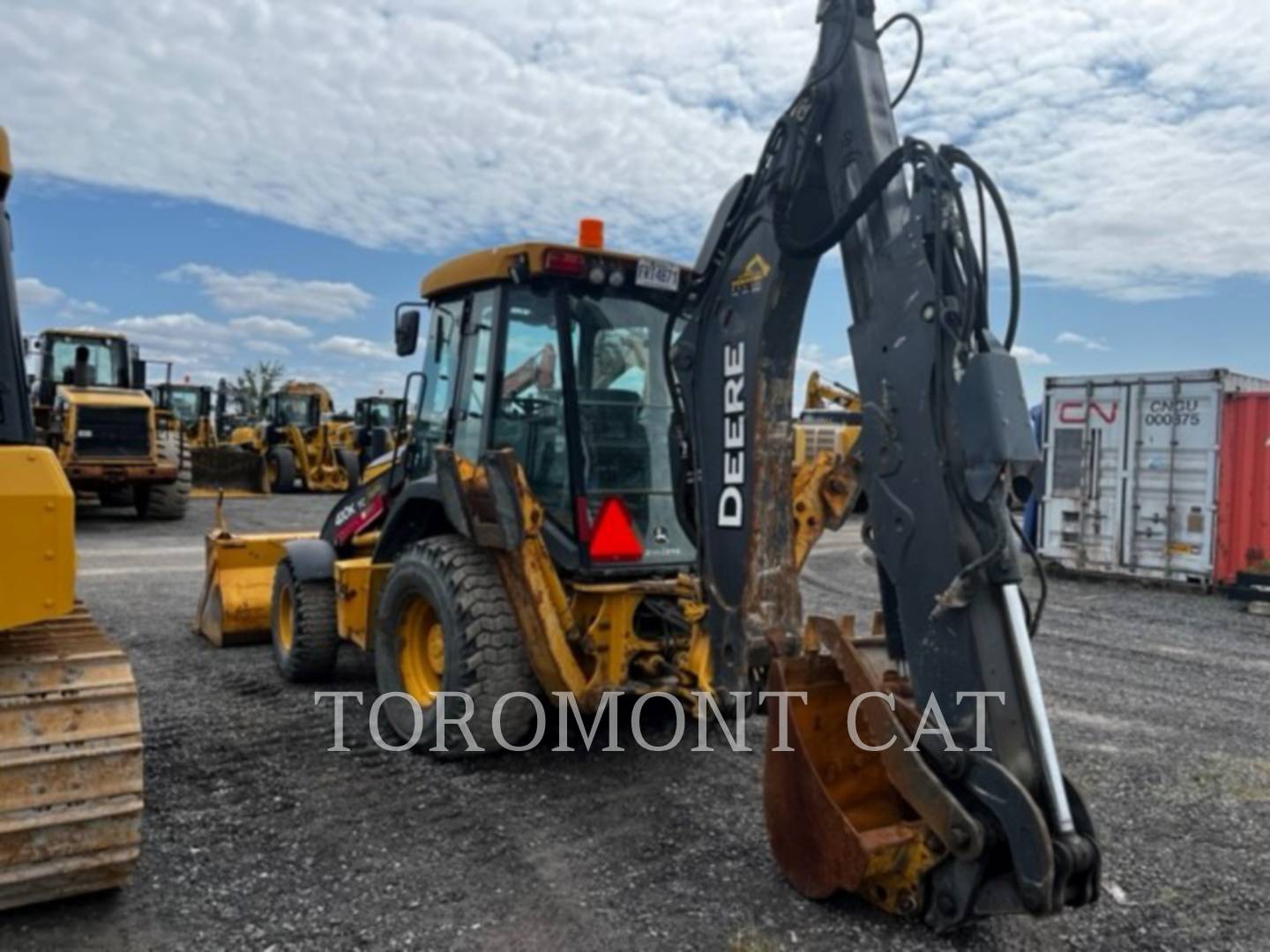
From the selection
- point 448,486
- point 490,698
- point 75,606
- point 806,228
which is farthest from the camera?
point 448,486

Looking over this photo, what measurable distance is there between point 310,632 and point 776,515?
136 inches

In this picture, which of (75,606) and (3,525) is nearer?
(3,525)

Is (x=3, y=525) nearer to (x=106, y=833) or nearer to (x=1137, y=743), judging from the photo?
(x=106, y=833)

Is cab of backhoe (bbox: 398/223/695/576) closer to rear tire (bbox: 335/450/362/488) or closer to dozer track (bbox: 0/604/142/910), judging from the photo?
dozer track (bbox: 0/604/142/910)

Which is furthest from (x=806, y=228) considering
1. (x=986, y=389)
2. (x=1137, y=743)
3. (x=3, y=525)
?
(x=1137, y=743)

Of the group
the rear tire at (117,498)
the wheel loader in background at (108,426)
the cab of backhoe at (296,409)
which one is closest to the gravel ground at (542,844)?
the wheel loader in background at (108,426)

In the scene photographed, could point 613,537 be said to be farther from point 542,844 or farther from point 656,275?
point 542,844

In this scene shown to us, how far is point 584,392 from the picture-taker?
15.8 feet

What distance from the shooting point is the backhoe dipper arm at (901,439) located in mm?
2838

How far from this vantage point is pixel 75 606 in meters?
3.87

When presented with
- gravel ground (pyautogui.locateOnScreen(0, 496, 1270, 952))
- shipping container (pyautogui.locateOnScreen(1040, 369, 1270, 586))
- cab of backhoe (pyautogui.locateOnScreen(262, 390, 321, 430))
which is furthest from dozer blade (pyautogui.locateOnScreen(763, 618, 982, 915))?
cab of backhoe (pyautogui.locateOnScreen(262, 390, 321, 430))

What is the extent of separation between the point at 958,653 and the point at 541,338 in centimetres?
263

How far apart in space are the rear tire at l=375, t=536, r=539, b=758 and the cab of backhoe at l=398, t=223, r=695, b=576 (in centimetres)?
38

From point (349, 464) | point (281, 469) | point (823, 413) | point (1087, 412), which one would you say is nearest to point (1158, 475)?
point (1087, 412)
